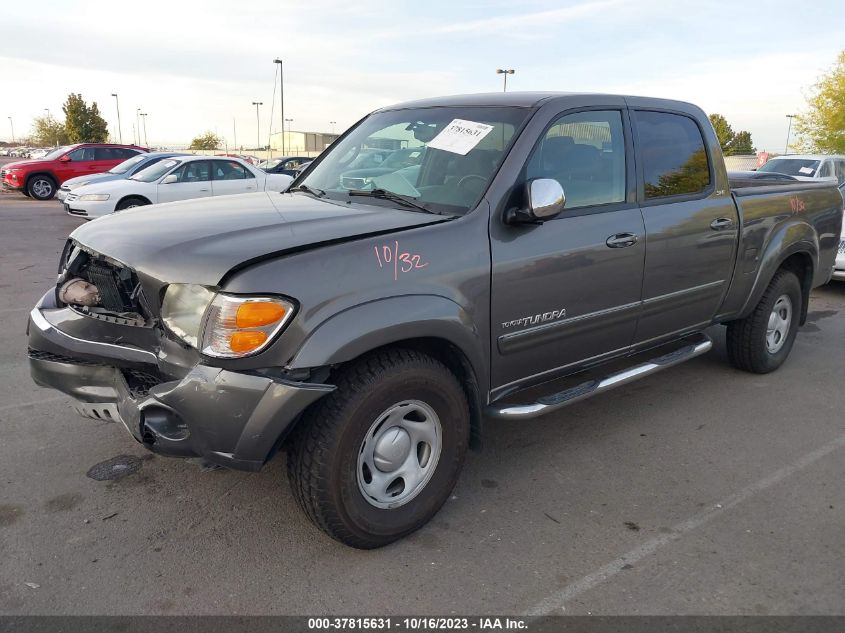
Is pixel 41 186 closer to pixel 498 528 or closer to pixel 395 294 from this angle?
pixel 395 294

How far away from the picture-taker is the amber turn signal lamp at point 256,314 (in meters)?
2.38

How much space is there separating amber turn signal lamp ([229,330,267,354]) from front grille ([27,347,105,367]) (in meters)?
0.76

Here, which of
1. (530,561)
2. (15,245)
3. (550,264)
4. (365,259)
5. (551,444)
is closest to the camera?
(365,259)

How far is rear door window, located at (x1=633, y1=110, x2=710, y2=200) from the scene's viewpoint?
151 inches

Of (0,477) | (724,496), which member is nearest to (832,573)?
(724,496)

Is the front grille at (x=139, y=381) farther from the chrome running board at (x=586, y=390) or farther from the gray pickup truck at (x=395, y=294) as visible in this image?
the chrome running board at (x=586, y=390)

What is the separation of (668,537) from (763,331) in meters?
2.57

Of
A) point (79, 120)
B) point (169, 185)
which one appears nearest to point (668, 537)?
point (169, 185)

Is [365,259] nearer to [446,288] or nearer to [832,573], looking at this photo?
[446,288]

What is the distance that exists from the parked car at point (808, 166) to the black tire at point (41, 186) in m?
18.5

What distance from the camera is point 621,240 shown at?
11.5 feet

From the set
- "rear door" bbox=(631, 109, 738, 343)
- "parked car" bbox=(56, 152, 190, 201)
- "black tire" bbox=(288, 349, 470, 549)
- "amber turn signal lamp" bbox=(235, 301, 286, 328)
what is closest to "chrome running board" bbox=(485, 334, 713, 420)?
"rear door" bbox=(631, 109, 738, 343)

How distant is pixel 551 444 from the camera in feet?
12.7

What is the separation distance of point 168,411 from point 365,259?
93 centimetres
